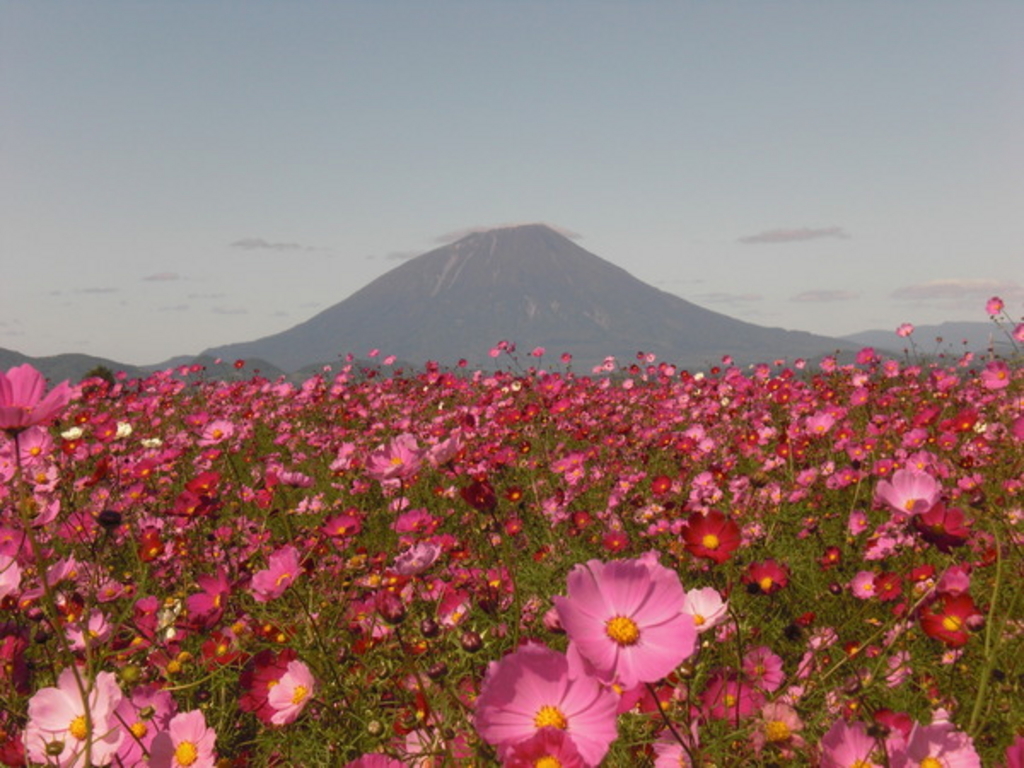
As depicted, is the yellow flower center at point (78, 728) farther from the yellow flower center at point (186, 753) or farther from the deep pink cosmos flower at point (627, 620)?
the deep pink cosmos flower at point (627, 620)

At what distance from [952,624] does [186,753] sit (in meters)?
1.67

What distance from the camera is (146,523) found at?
3414 mm

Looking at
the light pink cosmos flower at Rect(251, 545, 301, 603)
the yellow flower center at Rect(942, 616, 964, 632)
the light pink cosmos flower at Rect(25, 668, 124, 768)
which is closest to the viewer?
the light pink cosmos flower at Rect(25, 668, 124, 768)

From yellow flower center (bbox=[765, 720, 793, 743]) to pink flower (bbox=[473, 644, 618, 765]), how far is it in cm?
57

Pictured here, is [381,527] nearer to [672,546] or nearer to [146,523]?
[146,523]

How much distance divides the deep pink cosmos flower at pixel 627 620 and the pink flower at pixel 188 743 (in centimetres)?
91

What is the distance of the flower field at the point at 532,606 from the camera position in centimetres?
104

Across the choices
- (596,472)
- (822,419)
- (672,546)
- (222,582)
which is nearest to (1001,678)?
(672,546)

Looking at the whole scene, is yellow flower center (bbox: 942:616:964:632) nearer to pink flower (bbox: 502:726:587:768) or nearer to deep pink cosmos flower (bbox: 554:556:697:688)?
deep pink cosmos flower (bbox: 554:556:697:688)

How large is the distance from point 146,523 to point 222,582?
1671 mm

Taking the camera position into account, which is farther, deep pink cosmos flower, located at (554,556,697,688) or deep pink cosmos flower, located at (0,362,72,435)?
deep pink cosmos flower, located at (0,362,72,435)

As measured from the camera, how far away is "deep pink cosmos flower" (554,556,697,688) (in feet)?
3.02

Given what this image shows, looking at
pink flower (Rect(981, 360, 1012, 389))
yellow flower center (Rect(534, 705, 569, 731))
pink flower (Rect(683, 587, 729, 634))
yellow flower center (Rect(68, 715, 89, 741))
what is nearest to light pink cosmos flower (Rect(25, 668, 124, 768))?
yellow flower center (Rect(68, 715, 89, 741))

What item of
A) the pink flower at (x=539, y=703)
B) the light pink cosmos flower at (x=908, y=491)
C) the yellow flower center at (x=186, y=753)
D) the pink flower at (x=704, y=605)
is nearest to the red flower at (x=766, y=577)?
the pink flower at (x=704, y=605)
